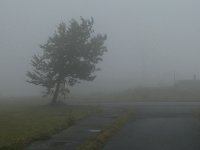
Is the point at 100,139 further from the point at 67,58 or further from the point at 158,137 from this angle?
the point at 67,58

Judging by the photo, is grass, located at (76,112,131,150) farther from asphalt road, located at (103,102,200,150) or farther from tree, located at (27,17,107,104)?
tree, located at (27,17,107,104)

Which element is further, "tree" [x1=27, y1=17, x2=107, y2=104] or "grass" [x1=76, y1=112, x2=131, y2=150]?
"tree" [x1=27, y1=17, x2=107, y2=104]

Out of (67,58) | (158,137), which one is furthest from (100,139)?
(67,58)

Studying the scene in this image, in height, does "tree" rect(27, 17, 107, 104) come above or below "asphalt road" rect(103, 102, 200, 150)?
above

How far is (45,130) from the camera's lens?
2345 cm

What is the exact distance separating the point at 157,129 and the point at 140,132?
175cm

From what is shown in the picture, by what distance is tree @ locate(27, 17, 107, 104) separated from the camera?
1962 inches

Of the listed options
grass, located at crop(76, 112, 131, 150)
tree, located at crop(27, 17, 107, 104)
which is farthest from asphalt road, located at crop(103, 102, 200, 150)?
tree, located at crop(27, 17, 107, 104)

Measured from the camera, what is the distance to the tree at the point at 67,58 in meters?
49.8

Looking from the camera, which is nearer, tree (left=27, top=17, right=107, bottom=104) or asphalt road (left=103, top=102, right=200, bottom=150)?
asphalt road (left=103, top=102, right=200, bottom=150)

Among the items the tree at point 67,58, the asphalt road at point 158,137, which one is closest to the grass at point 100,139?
the asphalt road at point 158,137

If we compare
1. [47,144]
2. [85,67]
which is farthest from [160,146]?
[85,67]

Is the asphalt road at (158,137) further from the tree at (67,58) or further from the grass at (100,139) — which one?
the tree at (67,58)

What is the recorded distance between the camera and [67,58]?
164 feet
